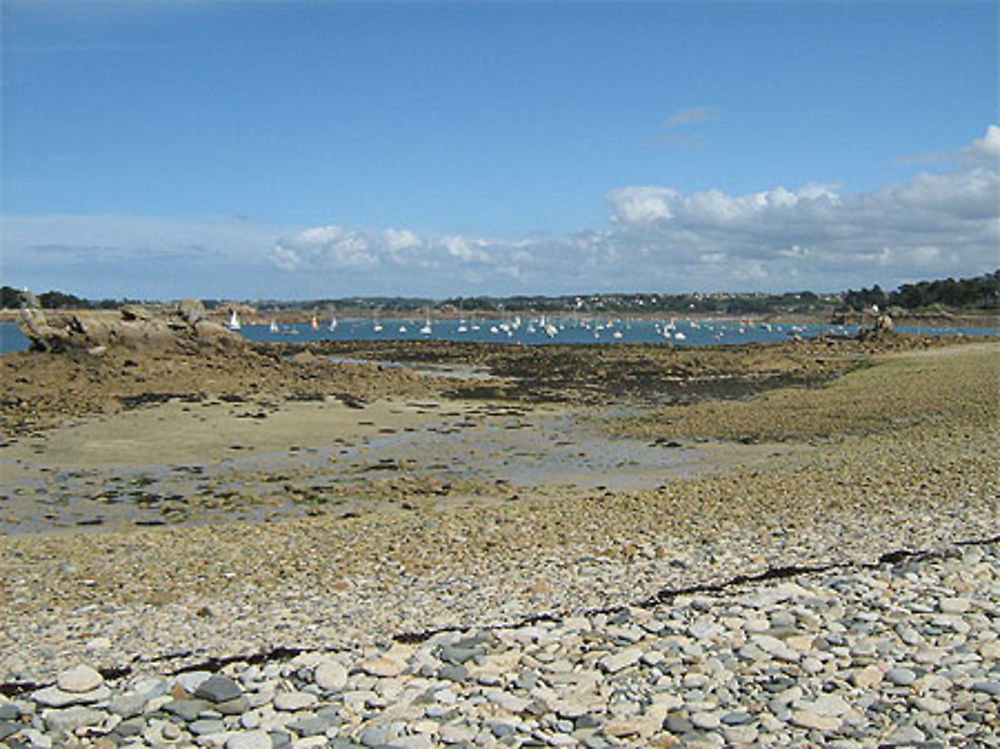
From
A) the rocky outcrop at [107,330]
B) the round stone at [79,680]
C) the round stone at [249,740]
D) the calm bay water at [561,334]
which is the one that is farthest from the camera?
the calm bay water at [561,334]

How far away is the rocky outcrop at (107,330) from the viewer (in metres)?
33.8

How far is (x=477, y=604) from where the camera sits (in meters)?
8.43

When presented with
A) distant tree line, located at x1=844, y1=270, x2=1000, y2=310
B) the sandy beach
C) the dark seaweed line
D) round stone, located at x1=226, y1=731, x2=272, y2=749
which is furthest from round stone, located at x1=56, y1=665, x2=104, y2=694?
distant tree line, located at x1=844, y1=270, x2=1000, y2=310

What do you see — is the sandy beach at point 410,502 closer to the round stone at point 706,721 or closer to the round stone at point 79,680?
the round stone at point 79,680

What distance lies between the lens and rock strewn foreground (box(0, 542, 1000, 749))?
569 cm

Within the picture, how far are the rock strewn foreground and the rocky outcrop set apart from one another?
2958 cm

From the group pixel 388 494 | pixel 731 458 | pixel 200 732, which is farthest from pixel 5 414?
pixel 200 732

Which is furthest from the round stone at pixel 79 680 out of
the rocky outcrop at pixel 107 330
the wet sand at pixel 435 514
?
the rocky outcrop at pixel 107 330

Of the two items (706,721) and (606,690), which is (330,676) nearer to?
(606,690)

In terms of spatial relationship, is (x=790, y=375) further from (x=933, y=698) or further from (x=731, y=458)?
(x=933, y=698)

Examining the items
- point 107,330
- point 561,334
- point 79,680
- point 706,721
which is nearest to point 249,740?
point 79,680

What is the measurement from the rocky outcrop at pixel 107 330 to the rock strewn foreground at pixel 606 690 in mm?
29580

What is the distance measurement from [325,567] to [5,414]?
18.5 meters

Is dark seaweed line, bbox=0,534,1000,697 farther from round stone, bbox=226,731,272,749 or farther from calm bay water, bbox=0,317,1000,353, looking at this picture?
calm bay water, bbox=0,317,1000,353
